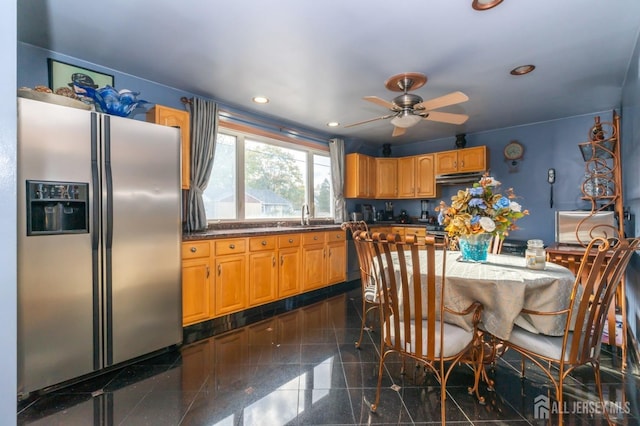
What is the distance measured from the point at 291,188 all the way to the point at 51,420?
3.39 meters

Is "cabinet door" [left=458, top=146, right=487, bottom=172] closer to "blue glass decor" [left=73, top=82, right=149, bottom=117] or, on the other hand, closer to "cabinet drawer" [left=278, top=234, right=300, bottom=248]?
"cabinet drawer" [left=278, top=234, right=300, bottom=248]

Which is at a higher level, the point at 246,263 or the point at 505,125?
the point at 505,125

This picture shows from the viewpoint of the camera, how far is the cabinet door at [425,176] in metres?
4.98

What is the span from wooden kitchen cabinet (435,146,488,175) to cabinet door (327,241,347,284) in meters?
2.24

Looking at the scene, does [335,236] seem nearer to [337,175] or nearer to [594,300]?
[337,175]

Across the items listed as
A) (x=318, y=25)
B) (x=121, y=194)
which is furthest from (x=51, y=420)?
(x=318, y=25)

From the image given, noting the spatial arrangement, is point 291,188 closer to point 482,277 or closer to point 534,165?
point 482,277

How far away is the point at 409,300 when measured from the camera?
1586mm

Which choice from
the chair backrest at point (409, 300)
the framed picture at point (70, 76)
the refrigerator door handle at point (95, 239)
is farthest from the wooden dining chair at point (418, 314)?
the framed picture at point (70, 76)

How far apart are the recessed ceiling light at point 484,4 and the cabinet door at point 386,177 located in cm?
362

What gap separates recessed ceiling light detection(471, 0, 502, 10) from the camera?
168cm

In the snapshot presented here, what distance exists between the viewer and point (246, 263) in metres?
3.09

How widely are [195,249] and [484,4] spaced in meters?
2.90

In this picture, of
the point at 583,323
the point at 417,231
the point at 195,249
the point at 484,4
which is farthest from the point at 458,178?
A: the point at 195,249
